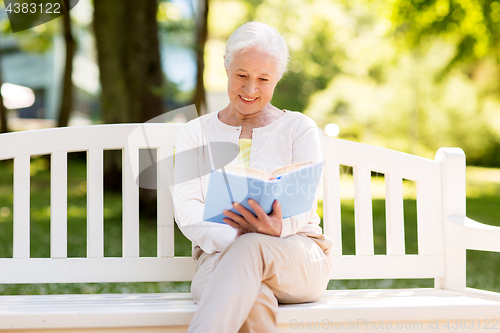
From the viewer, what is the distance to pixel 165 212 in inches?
105

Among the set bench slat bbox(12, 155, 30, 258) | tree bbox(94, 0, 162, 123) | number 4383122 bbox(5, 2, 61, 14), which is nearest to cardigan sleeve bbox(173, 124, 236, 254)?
bench slat bbox(12, 155, 30, 258)

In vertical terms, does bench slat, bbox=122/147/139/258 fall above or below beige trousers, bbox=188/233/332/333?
above

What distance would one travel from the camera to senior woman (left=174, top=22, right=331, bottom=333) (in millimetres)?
1969

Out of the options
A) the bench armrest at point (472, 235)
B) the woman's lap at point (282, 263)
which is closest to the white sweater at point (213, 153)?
the woman's lap at point (282, 263)

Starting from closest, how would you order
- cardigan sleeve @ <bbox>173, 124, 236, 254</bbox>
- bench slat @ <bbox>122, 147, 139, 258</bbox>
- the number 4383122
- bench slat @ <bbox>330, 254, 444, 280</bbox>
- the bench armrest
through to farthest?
cardigan sleeve @ <bbox>173, 124, 236, 254</bbox>
the bench armrest
bench slat @ <bbox>122, 147, 139, 258</bbox>
bench slat @ <bbox>330, 254, 444, 280</bbox>
the number 4383122

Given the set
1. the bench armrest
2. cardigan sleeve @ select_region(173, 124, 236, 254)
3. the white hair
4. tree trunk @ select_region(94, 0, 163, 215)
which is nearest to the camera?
cardigan sleeve @ select_region(173, 124, 236, 254)

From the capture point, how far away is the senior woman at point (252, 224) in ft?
6.46

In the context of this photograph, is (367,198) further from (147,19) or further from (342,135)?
A: (342,135)

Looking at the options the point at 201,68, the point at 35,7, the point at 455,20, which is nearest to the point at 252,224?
the point at 35,7

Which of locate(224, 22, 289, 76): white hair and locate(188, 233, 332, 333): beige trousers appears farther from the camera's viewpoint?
locate(224, 22, 289, 76): white hair

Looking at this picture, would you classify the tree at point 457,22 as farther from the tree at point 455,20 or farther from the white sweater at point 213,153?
the white sweater at point 213,153

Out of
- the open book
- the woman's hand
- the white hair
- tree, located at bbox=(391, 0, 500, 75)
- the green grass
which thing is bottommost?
the green grass

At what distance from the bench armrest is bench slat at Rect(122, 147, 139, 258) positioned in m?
1.64

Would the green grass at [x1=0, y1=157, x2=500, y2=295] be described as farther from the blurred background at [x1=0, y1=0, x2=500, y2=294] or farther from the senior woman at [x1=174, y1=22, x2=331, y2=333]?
the senior woman at [x1=174, y1=22, x2=331, y2=333]
